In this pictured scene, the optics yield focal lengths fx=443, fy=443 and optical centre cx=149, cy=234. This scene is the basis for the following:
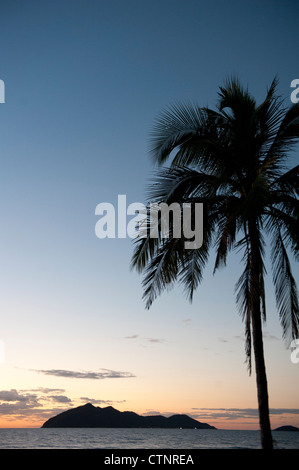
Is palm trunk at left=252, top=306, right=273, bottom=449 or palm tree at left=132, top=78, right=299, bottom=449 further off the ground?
palm tree at left=132, top=78, right=299, bottom=449

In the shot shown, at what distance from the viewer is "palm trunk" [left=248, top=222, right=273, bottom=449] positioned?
27.4 feet

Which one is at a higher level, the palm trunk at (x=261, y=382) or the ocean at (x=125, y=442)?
the palm trunk at (x=261, y=382)

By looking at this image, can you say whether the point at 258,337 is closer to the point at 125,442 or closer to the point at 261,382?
the point at 261,382

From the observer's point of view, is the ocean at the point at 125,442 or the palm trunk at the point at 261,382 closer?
the palm trunk at the point at 261,382

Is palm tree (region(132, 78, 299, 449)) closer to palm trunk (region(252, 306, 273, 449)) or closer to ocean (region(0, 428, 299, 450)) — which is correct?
palm trunk (region(252, 306, 273, 449))

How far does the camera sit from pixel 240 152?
10.2 m

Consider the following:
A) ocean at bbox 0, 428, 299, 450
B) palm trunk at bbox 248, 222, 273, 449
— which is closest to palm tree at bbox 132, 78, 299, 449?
palm trunk at bbox 248, 222, 273, 449

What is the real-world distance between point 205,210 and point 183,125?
2242 millimetres

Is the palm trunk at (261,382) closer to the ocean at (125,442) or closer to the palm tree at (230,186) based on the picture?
the palm tree at (230,186)

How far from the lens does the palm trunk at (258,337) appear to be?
8344 millimetres

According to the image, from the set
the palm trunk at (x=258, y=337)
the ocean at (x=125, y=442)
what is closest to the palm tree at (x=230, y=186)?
the palm trunk at (x=258, y=337)

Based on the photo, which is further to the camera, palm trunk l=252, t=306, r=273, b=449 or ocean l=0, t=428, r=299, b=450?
ocean l=0, t=428, r=299, b=450
